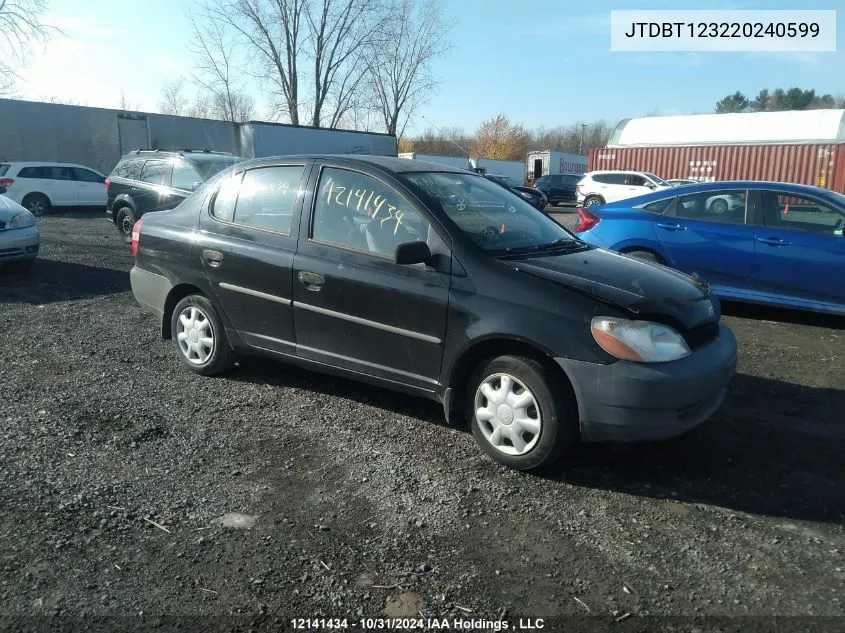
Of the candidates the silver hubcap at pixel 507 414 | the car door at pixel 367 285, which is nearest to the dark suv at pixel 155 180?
the car door at pixel 367 285

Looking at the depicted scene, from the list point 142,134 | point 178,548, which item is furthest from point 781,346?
point 142,134

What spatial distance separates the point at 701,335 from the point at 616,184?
22205 mm

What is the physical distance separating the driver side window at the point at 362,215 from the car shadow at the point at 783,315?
506 cm

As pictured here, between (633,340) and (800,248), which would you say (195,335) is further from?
(800,248)

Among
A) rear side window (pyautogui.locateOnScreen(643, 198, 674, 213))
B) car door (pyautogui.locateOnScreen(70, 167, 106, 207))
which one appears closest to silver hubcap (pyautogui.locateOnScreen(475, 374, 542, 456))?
rear side window (pyautogui.locateOnScreen(643, 198, 674, 213))

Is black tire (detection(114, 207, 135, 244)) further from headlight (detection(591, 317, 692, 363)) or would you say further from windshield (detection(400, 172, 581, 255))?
headlight (detection(591, 317, 692, 363))

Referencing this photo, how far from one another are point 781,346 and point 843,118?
2227 centimetres

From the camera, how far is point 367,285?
4.19m

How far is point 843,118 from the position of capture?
24078 mm

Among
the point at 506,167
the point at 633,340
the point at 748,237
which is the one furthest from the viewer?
the point at 506,167

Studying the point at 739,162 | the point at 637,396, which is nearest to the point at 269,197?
the point at 637,396

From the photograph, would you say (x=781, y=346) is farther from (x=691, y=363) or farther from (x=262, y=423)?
(x=262, y=423)

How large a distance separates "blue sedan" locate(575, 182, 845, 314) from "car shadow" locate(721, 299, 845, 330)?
51 cm

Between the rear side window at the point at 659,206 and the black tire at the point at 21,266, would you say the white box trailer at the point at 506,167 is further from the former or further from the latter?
the rear side window at the point at 659,206
